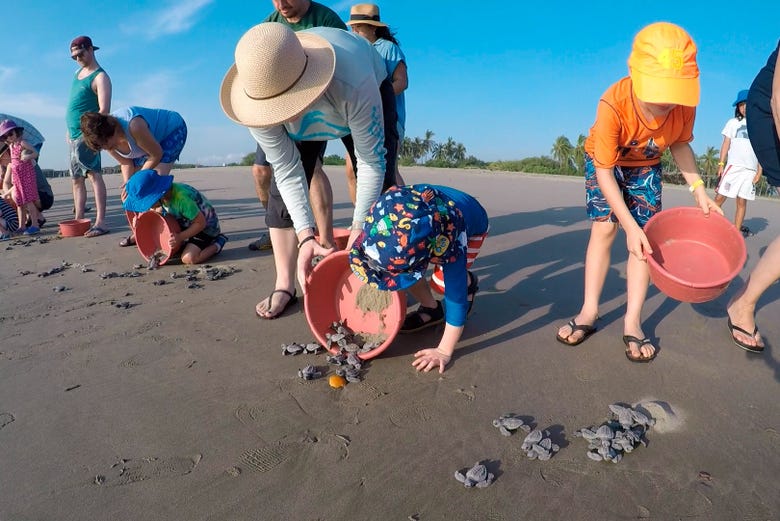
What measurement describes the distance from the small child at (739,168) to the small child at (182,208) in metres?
5.56

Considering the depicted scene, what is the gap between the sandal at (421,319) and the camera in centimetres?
272

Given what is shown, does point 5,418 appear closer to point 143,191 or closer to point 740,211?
point 143,191

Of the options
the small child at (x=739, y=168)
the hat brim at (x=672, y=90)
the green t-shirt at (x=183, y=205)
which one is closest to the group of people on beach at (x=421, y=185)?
the hat brim at (x=672, y=90)

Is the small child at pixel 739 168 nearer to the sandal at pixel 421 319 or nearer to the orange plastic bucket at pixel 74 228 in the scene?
the sandal at pixel 421 319

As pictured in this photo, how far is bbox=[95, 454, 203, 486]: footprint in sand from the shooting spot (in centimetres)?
160

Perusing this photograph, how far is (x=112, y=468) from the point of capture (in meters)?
1.65

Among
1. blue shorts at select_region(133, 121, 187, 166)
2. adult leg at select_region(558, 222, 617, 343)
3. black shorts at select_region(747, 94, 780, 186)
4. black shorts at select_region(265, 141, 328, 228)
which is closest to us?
black shorts at select_region(747, 94, 780, 186)

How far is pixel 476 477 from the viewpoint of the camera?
158 centimetres

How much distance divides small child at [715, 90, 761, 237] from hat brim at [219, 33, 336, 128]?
17.1ft

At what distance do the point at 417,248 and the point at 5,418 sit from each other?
1786mm

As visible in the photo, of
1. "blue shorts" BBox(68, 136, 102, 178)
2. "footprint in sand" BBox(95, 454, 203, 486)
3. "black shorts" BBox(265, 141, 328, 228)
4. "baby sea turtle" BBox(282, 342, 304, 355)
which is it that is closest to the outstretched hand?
"baby sea turtle" BBox(282, 342, 304, 355)

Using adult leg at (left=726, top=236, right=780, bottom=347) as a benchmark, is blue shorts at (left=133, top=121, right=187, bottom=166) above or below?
above

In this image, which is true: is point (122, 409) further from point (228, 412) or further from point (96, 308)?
point (96, 308)

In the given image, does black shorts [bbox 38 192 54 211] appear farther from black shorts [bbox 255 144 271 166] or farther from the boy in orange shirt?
the boy in orange shirt
